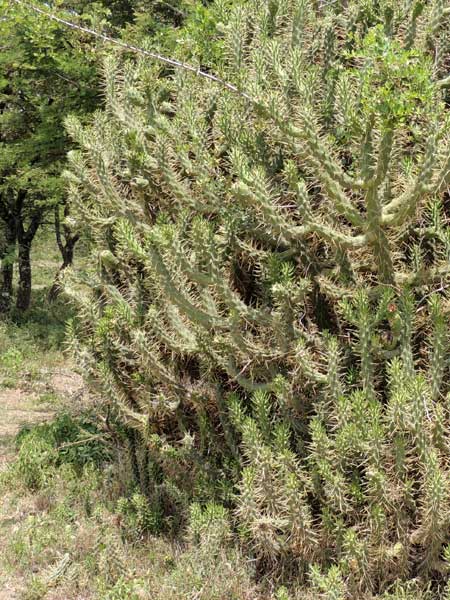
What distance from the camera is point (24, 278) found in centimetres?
1505

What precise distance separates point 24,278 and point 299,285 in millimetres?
12130

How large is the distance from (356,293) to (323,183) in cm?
64

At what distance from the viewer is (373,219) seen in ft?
12.2

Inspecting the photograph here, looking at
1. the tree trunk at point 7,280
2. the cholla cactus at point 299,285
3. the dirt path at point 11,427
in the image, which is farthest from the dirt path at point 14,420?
the tree trunk at point 7,280

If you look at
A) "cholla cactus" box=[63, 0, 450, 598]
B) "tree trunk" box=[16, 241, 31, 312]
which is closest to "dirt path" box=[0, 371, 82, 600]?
"cholla cactus" box=[63, 0, 450, 598]

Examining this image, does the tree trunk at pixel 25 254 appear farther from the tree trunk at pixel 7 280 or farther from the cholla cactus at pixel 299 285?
the cholla cactus at pixel 299 285

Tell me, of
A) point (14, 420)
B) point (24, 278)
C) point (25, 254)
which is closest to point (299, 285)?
point (14, 420)

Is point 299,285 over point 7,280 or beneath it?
over

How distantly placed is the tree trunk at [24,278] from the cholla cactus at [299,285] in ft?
32.9

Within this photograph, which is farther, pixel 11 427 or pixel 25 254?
pixel 25 254

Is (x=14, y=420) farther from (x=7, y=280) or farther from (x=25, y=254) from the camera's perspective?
(x=7, y=280)

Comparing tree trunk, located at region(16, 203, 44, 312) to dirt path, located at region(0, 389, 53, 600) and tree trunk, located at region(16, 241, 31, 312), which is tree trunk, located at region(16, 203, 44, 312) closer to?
tree trunk, located at region(16, 241, 31, 312)

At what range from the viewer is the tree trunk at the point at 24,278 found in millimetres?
14633

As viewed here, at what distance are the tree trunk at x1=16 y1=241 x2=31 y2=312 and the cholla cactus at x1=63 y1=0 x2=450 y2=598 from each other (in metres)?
10.0
